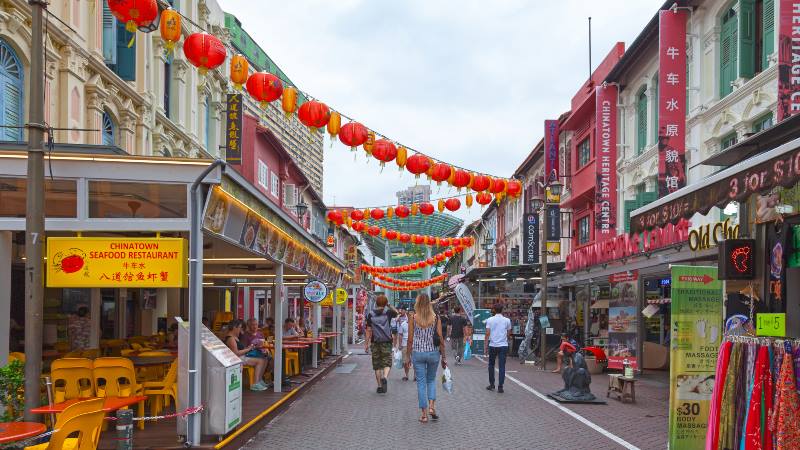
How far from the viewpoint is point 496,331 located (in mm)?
14828

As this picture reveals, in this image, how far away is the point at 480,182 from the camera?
718 inches

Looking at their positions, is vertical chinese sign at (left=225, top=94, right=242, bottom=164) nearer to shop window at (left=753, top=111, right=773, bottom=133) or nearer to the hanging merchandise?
the hanging merchandise

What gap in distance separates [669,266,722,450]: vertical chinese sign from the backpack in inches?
301

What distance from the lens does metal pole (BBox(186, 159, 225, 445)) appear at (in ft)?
27.1

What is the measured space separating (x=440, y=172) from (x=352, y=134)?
364 centimetres

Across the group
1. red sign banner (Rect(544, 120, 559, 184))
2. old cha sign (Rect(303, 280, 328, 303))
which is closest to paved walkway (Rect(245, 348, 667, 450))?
old cha sign (Rect(303, 280, 328, 303))

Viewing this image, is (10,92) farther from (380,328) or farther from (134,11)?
(380,328)

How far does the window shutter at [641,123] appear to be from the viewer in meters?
23.2

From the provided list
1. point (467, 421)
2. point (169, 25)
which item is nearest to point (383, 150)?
point (169, 25)

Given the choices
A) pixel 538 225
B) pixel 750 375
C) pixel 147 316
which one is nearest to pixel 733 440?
pixel 750 375

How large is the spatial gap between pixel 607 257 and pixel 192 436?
1374cm

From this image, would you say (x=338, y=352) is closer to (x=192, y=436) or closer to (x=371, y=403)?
(x=371, y=403)

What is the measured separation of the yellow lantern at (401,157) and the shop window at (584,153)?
1482cm

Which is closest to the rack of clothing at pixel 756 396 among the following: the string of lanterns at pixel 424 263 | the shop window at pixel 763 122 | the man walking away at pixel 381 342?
the man walking away at pixel 381 342
